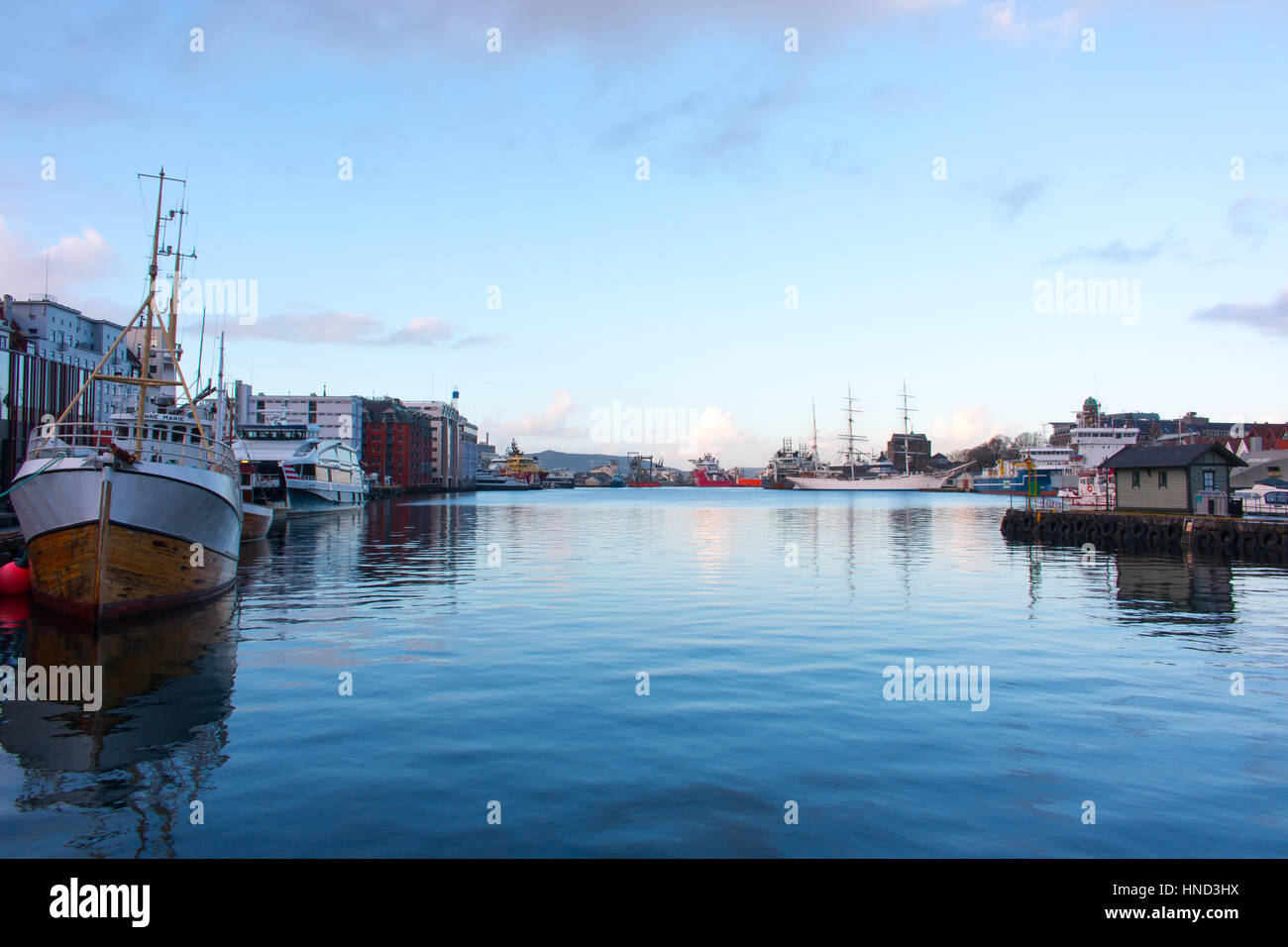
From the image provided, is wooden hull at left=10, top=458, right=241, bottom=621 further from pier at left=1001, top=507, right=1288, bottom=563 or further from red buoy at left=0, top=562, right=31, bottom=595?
pier at left=1001, top=507, right=1288, bottom=563

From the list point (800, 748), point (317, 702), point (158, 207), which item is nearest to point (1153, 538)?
point (800, 748)

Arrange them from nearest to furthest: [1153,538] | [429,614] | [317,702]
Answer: [317,702] < [429,614] < [1153,538]

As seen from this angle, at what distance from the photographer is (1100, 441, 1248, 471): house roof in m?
51.8

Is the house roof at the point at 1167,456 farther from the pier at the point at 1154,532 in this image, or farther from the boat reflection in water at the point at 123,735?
the boat reflection in water at the point at 123,735

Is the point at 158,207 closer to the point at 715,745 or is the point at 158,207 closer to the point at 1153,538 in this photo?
the point at 715,745

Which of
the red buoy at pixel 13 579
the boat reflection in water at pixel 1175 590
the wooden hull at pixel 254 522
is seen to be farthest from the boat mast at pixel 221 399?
the boat reflection in water at pixel 1175 590

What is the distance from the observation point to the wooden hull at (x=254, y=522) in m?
52.1

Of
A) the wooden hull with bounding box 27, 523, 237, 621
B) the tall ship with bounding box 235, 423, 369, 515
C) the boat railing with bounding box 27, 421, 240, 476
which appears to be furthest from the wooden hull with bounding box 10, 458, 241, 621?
the tall ship with bounding box 235, 423, 369, 515

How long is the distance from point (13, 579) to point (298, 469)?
2621 inches

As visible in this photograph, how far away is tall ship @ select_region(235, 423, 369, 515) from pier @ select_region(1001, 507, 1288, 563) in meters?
71.0

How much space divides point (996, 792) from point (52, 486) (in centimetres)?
2386
